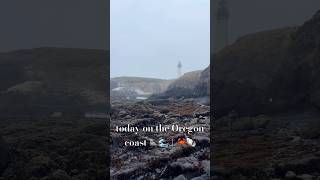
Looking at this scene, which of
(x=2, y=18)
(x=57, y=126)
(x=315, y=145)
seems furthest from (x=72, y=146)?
(x=315, y=145)

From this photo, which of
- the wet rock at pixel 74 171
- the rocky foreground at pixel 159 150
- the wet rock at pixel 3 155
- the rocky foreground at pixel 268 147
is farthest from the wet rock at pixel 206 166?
the wet rock at pixel 3 155

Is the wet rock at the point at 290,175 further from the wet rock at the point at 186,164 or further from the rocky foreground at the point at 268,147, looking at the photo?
the wet rock at the point at 186,164

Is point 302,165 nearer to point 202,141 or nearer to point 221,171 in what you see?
point 221,171

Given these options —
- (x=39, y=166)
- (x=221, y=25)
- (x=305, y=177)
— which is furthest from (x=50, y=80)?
(x=305, y=177)

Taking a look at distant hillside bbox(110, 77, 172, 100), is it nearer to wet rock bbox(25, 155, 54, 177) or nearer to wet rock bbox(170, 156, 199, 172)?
wet rock bbox(170, 156, 199, 172)

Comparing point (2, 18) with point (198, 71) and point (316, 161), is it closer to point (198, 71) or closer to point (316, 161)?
point (198, 71)
